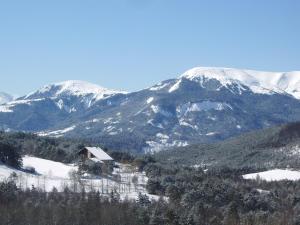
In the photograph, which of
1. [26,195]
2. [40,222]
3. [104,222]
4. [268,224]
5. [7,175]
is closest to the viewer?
[40,222]

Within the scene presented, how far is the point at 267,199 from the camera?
534ft

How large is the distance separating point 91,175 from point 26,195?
47.7 metres

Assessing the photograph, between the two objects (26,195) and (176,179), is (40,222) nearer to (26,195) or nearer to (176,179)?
(26,195)

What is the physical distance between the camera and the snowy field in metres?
153

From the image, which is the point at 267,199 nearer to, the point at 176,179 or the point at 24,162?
the point at 176,179

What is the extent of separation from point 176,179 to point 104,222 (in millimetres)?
64060

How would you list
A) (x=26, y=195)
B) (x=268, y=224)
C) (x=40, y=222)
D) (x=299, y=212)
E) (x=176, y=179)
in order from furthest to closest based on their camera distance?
1. (x=176, y=179)
2. (x=299, y=212)
3. (x=26, y=195)
4. (x=268, y=224)
5. (x=40, y=222)

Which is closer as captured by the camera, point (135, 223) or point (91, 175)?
point (135, 223)

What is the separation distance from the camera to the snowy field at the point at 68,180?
153m

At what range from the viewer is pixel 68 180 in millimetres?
164500

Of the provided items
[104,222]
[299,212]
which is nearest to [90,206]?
[104,222]

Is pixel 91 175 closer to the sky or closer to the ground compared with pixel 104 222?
closer to the sky

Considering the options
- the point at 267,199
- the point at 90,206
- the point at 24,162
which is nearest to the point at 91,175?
the point at 24,162

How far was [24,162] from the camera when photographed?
609 feet
